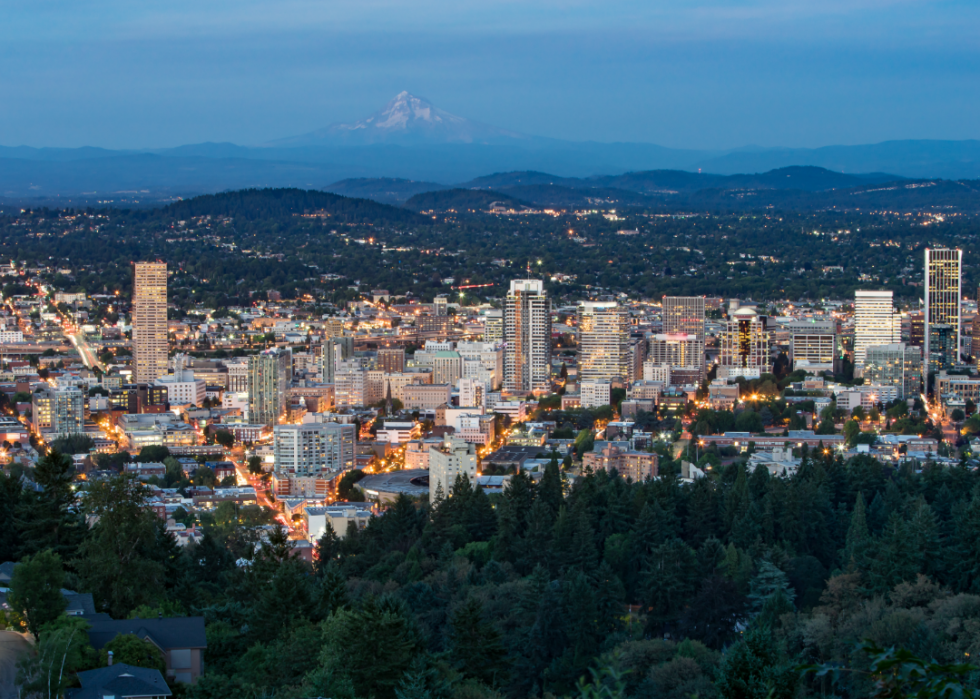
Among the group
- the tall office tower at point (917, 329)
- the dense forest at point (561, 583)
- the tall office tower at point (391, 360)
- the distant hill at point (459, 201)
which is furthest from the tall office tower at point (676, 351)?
the distant hill at point (459, 201)

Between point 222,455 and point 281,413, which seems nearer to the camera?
point 222,455

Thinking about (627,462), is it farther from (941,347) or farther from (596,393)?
(941,347)

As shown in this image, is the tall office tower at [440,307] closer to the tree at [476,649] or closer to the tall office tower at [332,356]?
the tall office tower at [332,356]

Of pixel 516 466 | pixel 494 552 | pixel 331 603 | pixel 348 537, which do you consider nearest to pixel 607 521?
pixel 494 552

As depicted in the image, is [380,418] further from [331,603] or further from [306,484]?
[331,603]

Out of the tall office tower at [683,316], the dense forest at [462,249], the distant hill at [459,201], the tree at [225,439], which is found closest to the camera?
the tree at [225,439]

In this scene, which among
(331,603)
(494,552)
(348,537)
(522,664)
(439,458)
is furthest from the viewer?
(439,458)
